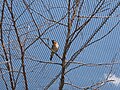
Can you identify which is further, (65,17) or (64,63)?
(65,17)

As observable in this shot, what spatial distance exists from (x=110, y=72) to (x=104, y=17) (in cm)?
37

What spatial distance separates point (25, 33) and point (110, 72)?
523 millimetres

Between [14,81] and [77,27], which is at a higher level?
[77,27]

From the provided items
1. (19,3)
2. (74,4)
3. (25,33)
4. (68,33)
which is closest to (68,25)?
(68,33)

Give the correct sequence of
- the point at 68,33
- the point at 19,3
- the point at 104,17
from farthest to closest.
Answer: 1. the point at 19,3
2. the point at 104,17
3. the point at 68,33

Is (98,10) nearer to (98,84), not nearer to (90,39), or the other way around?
(90,39)

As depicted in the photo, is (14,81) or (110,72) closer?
(14,81)

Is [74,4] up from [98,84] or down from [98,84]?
up

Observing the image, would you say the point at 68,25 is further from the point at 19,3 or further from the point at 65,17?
the point at 19,3

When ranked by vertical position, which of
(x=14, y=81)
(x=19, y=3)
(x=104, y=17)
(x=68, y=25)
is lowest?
(x=14, y=81)

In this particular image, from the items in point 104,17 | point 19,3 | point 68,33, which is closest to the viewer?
point 68,33

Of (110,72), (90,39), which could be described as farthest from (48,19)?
(110,72)

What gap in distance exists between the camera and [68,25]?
4.32ft

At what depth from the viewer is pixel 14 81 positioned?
4.57 feet
